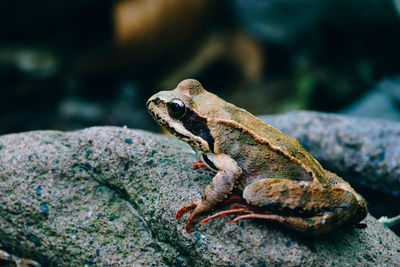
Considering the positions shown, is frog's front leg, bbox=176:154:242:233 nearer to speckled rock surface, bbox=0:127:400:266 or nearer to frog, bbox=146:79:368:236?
frog, bbox=146:79:368:236

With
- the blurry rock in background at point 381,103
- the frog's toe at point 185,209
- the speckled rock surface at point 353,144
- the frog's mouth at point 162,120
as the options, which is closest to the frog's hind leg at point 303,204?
the frog's toe at point 185,209

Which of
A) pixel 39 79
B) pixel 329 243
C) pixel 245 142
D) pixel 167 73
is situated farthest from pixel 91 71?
pixel 329 243

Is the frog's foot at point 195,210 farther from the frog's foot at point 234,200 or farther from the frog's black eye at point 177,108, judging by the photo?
the frog's black eye at point 177,108

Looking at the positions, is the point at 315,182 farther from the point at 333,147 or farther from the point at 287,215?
the point at 333,147

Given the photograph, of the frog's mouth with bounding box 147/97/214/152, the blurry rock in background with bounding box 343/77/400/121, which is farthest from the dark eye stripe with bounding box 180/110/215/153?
the blurry rock in background with bounding box 343/77/400/121

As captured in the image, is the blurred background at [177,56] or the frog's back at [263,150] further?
the blurred background at [177,56]

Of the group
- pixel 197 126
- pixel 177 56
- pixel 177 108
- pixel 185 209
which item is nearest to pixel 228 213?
pixel 185 209

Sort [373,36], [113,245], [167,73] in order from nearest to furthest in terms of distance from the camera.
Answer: [113,245] → [373,36] → [167,73]
